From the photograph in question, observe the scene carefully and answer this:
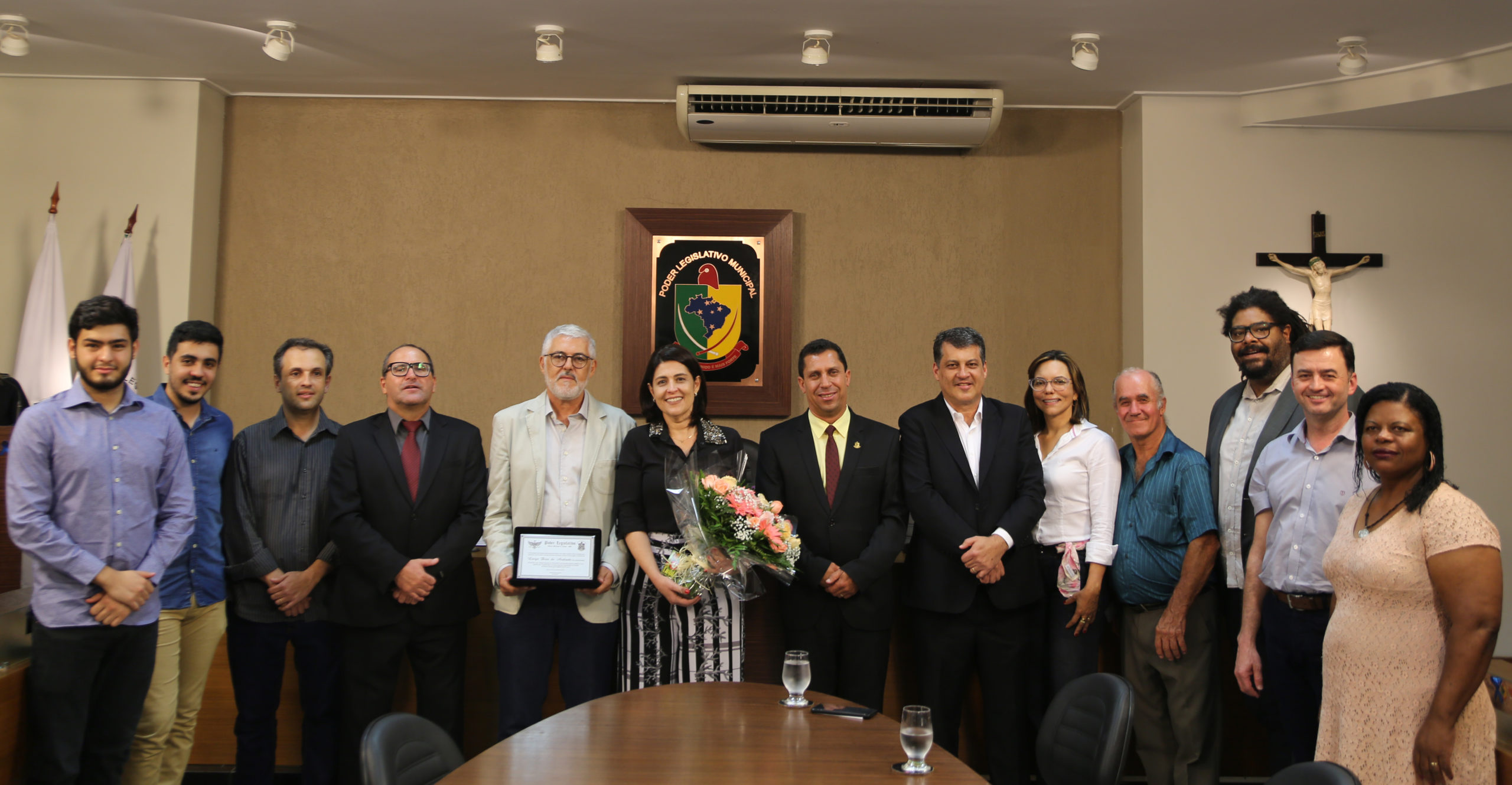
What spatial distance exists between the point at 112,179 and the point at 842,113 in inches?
157

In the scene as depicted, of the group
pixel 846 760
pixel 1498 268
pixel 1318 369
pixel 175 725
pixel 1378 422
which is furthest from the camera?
pixel 1498 268

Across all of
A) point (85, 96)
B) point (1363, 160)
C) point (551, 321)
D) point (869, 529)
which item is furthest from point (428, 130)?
point (1363, 160)

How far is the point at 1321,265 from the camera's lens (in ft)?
17.5

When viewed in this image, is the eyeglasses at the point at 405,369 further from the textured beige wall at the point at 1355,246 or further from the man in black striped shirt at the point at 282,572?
the textured beige wall at the point at 1355,246

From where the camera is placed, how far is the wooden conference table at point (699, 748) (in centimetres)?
201

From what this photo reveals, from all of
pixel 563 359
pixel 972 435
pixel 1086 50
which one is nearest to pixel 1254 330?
pixel 972 435

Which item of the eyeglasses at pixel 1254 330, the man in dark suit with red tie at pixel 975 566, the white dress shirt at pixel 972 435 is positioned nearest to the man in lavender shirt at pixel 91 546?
the man in dark suit with red tie at pixel 975 566

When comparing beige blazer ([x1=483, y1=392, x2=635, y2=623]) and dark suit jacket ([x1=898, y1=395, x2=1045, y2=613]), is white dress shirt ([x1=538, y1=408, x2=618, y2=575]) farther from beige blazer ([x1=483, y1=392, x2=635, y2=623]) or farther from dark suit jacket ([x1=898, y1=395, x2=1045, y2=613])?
dark suit jacket ([x1=898, y1=395, x2=1045, y2=613])

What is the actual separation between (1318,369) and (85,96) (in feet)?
20.0

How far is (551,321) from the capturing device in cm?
565

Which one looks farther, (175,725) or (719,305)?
(719,305)

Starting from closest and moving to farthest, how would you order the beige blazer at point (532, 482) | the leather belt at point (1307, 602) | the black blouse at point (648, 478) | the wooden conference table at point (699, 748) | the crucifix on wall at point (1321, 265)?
1. the wooden conference table at point (699, 748)
2. the leather belt at point (1307, 602)
3. the black blouse at point (648, 478)
4. the beige blazer at point (532, 482)
5. the crucifix on wall at point (1321, 265)

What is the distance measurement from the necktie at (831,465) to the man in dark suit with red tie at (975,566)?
0.81ft

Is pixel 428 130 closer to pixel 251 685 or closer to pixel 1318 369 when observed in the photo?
pixel 251 685
